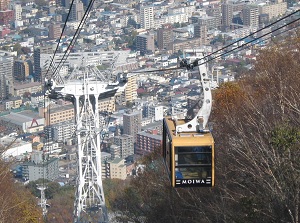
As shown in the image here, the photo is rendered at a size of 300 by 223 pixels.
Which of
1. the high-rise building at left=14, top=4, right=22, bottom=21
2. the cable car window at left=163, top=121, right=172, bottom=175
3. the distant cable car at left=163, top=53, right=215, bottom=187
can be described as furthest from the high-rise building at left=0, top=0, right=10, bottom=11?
the distant cable car at left=163, top=53, right=215, bottom=187

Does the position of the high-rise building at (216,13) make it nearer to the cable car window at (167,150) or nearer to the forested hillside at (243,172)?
the forested hillside at (243,172)

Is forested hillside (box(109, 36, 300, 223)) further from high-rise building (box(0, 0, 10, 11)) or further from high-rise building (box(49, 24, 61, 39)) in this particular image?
high-rise building (box(0, 0, 10, 11))

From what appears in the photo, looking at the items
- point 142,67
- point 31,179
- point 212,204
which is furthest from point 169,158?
point 142,67

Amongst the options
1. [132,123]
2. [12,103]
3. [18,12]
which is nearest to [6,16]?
[18,12]

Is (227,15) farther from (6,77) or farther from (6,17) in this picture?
(6,77)

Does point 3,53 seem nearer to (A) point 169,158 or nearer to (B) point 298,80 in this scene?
(B) point 298,80

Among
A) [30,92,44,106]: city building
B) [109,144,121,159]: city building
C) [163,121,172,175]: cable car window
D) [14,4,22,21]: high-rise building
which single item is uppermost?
[163,121,172,175]: cable car window

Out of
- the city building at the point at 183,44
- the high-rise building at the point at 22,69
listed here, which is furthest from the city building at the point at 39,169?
the city building at the point at 183,44

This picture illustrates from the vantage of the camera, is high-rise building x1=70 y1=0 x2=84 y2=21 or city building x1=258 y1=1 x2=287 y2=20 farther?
high-rise building x1=70 y1=0 x2=84 y2=21
